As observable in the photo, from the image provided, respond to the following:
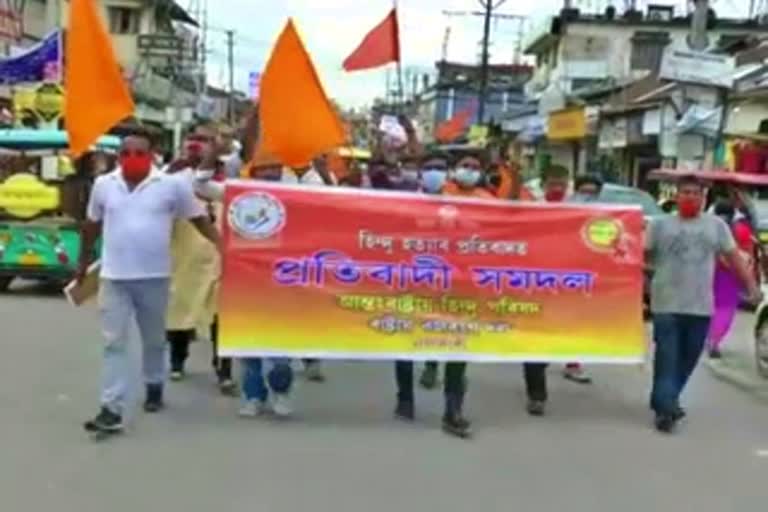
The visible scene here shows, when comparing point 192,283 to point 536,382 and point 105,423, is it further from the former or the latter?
point 536,382

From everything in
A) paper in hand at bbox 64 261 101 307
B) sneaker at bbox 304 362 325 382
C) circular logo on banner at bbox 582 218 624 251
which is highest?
circular logo on banner at bbox 582 218 624 251

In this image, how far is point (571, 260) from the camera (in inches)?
376

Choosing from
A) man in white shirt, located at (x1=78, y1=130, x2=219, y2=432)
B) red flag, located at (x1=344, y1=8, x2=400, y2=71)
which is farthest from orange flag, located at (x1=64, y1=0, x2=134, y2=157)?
red flag, located at (x1=344, y1=8, x2=400, y2=71)

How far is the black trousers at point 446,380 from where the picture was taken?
29.6 ft

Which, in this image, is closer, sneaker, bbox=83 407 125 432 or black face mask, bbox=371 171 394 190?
sneaker, bbox=83 407 125 432

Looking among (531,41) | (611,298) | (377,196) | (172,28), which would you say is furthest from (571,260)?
(172,28)

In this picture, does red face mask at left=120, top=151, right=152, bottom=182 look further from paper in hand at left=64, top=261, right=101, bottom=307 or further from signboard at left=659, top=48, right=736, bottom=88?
signboard at left=659, top=48, right=736, bottom=88

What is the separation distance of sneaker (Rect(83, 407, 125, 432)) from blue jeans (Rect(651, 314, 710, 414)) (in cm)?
345

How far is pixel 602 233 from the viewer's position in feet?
31.7

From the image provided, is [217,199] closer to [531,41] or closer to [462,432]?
[462,432]

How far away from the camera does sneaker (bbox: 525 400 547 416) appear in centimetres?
966

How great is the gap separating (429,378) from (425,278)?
161 centimetres

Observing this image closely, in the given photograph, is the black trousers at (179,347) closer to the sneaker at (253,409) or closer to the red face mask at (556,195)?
the sneaker at (253,409)

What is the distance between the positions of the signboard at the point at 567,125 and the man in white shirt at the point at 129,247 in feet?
133
